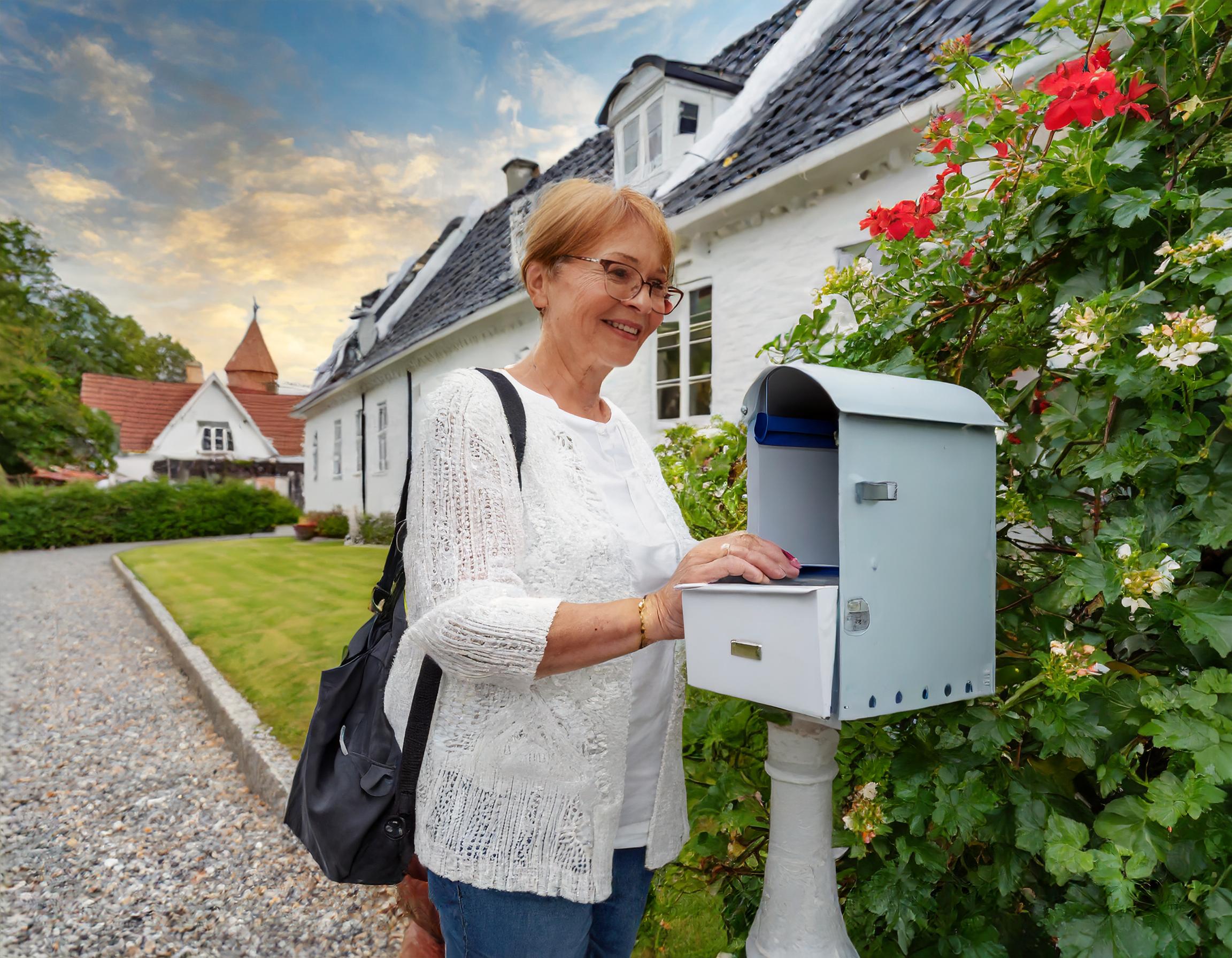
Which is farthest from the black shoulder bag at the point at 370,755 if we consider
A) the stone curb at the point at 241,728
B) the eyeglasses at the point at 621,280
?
the stone curb at the point at 241,728

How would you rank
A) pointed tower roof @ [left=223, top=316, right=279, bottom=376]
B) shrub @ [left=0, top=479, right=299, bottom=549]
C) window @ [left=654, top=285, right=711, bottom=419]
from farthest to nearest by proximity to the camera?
1. pointed tower roof @ [left=223, top=316, right=279, bottom=376]
2. shrub @ [left=0, top=479, right=299, bottom=549]
3. window @ [left=654, top=285, right=711, bottom=419]

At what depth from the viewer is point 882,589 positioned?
1031 mm

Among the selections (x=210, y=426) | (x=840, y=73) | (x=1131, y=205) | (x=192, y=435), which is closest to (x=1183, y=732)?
(x=1131, y=205)

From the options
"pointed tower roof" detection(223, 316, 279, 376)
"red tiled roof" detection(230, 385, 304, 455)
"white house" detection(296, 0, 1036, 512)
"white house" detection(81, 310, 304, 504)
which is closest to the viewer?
"white house" detection(296, 0, 1036, 512)

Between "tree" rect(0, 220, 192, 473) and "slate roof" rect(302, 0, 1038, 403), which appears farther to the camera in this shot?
"tree" rect(0, 220, 192, 473)

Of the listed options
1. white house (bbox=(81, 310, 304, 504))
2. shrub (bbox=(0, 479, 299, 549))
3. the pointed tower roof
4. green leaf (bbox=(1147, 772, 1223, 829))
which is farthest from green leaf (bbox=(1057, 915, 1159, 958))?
the pointed tower roof

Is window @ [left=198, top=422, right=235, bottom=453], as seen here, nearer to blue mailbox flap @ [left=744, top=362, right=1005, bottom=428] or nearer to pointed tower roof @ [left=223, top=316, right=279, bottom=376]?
pointed tower roof @ [left=223, top=316, right=279, bottom=376]

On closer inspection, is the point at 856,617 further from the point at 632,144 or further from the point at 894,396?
the point at 632,144

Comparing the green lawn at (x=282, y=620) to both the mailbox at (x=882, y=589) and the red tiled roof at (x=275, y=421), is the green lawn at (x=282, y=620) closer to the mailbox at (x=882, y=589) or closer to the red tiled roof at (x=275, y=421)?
the mailbox at (x=882, y=589)

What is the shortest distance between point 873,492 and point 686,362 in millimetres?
6421

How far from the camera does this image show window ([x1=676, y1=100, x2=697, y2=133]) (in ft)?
25.6

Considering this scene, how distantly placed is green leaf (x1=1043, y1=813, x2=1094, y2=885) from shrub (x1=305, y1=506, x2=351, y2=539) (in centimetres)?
1910

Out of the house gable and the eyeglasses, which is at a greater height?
the house gable

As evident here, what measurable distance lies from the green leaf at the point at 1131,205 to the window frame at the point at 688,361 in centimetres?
564
